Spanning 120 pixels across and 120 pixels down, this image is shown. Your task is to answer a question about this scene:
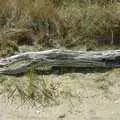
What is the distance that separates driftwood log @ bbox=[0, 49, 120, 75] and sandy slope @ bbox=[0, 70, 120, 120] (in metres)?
0.21

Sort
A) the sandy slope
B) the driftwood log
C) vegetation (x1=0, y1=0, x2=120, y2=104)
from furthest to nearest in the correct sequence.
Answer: vegetation (x1=0, y1=0, x2=120, y2=104)
the driftwood log
the sandy slope

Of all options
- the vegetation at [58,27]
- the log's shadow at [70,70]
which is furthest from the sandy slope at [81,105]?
the vegetation at [58,27]

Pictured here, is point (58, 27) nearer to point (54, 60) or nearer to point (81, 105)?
point (54, 60)

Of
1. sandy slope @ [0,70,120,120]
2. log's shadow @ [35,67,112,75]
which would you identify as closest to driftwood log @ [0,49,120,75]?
log's shadow @ [35,67,112,75]

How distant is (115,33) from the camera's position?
6.04m

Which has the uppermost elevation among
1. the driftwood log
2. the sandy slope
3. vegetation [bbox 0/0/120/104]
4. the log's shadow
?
vegetation [bbox 0/0/120/104]

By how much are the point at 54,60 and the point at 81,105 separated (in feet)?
2.89

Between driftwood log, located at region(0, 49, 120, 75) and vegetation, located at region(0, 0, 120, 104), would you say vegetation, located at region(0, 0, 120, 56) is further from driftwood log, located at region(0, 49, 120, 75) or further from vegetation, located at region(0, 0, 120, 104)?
driftwood log, located at region(0, 49, 120, 75)

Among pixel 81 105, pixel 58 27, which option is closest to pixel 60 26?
pixel 58 27

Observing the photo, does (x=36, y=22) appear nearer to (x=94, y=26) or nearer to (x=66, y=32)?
(x=66, y=32)

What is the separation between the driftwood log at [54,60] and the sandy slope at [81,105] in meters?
0.21

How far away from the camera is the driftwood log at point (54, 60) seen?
5344 mm

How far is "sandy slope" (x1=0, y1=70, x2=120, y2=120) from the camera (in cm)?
457

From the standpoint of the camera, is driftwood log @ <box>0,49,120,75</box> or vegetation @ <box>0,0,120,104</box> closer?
driftwood log @ <box>0,49,120,75</box>
